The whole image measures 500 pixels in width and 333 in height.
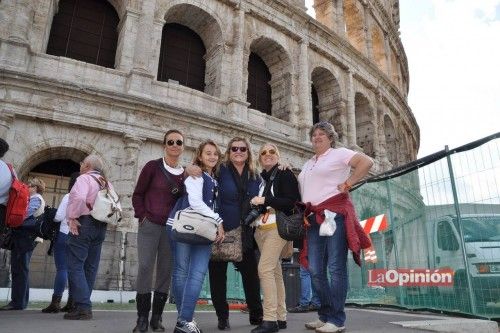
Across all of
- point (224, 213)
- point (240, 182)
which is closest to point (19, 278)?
point (224, 213)

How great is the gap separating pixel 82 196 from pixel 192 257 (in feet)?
5.59

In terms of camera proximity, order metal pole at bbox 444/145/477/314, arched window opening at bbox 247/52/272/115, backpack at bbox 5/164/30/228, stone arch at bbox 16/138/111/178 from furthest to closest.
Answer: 1. arched window opening at bbox 247/52/272/115
2. stone arch at bbox 16/138/111/178
3. metal pole at bbox 444/145/477/314
4. backpack at bbox 5/164/30/228

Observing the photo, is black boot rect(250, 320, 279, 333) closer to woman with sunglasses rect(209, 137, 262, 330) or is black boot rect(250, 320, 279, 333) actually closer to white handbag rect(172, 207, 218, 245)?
woman with sunglasses rect(209, 137, 262, 330)

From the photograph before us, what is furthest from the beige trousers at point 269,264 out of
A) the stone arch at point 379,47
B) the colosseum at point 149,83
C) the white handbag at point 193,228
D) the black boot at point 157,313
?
the stone arch at point 379,47

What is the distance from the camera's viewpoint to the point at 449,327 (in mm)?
3287

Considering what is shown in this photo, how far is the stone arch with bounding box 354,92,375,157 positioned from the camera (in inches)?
703

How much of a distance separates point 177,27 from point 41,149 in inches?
266

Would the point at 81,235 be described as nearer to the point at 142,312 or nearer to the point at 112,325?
the point at 112,325

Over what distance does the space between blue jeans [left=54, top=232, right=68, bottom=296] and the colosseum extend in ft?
13.8

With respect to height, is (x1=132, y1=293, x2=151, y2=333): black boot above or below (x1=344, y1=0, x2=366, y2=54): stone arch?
below

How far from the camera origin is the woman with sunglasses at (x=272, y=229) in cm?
322

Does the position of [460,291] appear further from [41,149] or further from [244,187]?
[41,149]

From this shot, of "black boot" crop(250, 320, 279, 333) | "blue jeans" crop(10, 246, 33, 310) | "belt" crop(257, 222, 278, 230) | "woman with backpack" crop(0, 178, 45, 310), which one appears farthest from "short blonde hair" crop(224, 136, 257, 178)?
"blue jeans" crop(10, 246, 33, 310)

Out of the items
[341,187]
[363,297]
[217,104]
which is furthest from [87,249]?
[217,104]
